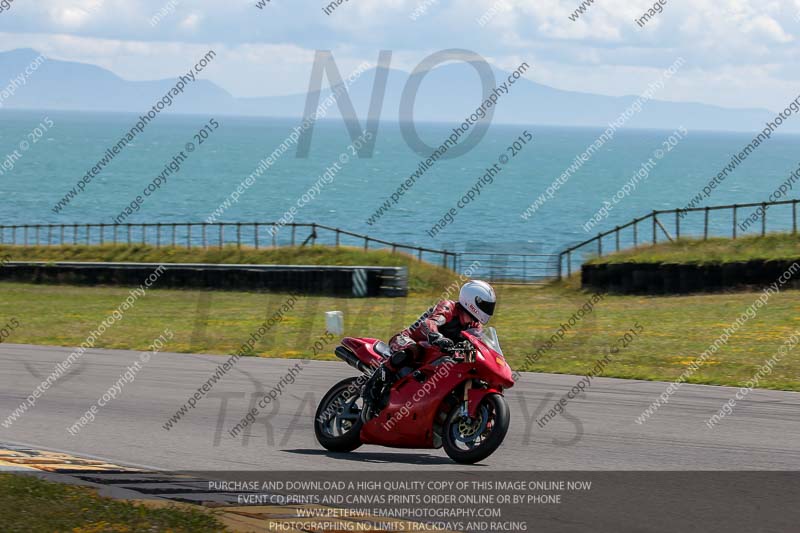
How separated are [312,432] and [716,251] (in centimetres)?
2093

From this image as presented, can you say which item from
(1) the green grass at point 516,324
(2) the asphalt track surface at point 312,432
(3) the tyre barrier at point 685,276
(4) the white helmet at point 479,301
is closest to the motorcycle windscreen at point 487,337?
(4) the white helmet at point 479,301

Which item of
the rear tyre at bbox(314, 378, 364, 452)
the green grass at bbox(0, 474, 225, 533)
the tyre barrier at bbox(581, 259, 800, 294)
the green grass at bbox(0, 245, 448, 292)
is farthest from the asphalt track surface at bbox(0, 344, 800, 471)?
the green grass at bbox(0, 245, 448, 292)

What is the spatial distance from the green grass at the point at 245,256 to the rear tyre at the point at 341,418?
23.1m

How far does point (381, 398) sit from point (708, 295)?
64.1 feet

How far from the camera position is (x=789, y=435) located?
36.3 feet

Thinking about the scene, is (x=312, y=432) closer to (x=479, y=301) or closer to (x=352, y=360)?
(x=352, y=360)

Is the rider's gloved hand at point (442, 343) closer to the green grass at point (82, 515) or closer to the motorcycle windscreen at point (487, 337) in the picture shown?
the motorcycle windscreen at point (487, 337)

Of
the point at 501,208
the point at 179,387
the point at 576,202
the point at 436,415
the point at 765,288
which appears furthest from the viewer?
the point at 576,202

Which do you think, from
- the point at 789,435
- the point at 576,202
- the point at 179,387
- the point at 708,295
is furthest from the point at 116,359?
the point at 576,202

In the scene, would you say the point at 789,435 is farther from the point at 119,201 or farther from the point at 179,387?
the point at 119,201

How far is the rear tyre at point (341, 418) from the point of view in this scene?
10258 mm

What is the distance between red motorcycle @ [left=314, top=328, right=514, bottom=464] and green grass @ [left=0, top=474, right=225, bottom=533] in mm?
2709

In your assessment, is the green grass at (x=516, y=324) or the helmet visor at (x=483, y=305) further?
the green grass at (x=516, y=324)

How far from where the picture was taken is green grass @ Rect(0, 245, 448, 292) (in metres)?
35.2
